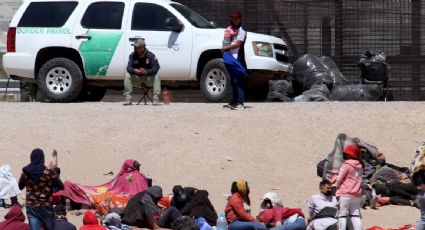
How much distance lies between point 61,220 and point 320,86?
9622 mm

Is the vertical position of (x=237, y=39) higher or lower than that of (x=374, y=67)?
higher

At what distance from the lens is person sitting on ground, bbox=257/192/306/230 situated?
48.8ft

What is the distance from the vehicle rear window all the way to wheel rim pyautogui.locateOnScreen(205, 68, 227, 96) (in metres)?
2.56

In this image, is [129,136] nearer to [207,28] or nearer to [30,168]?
[207,28]

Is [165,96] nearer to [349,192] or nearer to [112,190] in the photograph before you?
[112,190]

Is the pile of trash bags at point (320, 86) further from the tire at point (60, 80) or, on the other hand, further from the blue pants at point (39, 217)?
the blue pants at point (39, 217)

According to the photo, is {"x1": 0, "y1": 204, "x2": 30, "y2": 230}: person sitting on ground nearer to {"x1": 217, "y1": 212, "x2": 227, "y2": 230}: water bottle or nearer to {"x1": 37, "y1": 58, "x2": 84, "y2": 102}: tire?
{"x1": 217, "y1": 212, "x2": 227, "y2": 230}: water bottle

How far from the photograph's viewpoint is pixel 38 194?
45.3ft

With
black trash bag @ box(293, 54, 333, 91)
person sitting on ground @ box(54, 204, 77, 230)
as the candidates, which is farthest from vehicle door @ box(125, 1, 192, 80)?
person sitting on ground @ box(54, 204, 77, 230)

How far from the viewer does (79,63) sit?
73.0ft

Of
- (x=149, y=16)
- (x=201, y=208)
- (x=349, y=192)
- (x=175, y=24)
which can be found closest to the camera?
(x=349, y=192)

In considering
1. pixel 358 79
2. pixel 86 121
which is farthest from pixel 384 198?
pixel 358 79

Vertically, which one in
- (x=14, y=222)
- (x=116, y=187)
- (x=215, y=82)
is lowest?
(x=116, y=187)

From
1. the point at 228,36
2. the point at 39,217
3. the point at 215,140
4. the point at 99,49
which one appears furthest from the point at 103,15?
the point at 39,217
